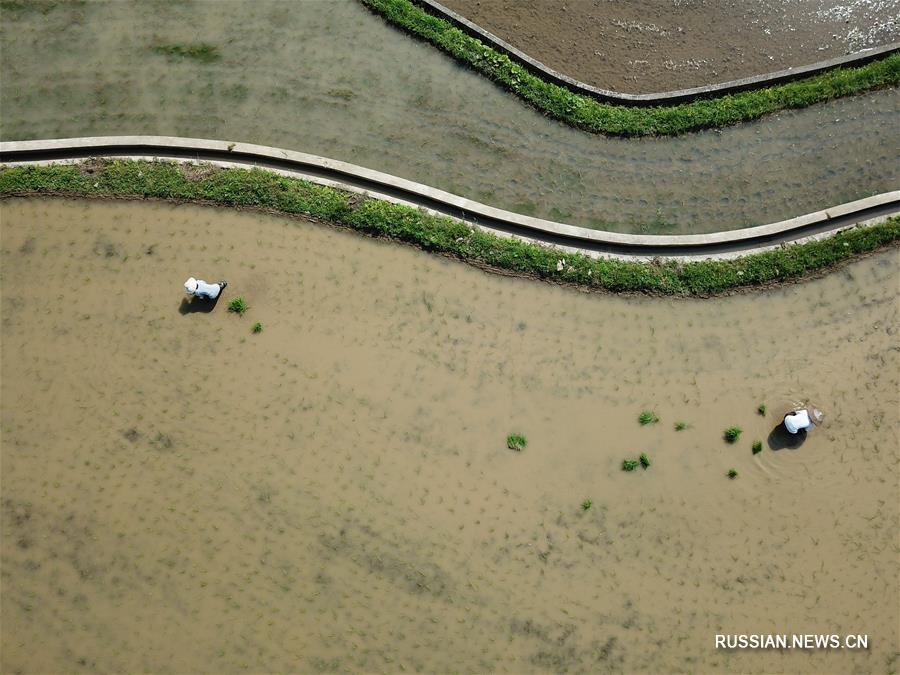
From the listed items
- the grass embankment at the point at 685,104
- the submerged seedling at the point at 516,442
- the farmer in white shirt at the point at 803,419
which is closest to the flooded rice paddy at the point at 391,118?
the grass embankment at the point at 685,104

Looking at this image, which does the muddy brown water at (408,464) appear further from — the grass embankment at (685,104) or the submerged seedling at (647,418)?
the grass embankment at (685,104)

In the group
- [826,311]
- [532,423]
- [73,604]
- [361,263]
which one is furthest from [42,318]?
[826,311]

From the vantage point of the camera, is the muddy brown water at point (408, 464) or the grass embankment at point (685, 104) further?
the grass embankment at point (685, 104)

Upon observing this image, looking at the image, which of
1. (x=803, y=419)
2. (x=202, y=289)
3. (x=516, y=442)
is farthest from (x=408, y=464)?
(x=803, y=419)

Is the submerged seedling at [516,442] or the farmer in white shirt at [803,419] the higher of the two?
the farmer in white shirt at [803,419]

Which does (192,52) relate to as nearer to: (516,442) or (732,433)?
(516,442)

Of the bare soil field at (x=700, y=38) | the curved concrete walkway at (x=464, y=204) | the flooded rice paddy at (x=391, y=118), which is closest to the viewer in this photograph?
the curved concrete walkway at (x=464, y=204)

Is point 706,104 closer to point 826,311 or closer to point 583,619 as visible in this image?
point 826,311
